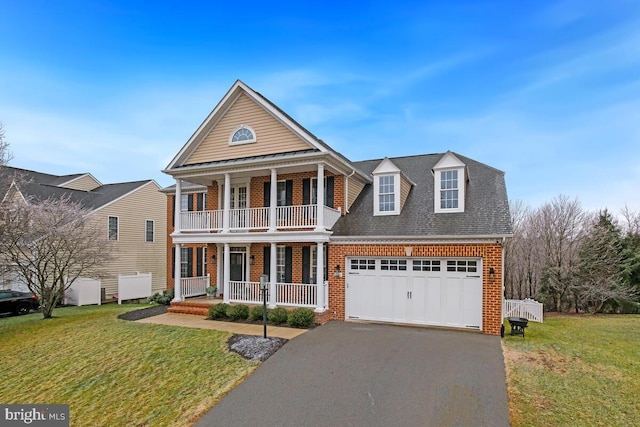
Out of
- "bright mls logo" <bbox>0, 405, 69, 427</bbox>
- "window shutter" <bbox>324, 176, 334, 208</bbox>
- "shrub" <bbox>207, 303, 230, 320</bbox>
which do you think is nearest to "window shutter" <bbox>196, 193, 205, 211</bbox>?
"shrub" <bbox>207, 303, 230, 320</bbox>

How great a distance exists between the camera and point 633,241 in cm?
2072

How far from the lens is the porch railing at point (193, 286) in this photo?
16.3 metres

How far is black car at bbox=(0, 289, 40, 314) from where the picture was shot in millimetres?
17500

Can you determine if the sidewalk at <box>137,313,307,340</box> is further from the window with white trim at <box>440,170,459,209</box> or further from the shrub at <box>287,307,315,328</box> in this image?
the window with white trim at <box>440,170,459,209</box>

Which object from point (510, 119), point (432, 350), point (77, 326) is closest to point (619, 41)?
point (510, 119)

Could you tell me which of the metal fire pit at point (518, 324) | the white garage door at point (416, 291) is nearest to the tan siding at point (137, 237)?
the white garage door at point (416, 291)

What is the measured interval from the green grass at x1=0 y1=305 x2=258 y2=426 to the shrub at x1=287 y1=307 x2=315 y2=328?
85.3 inches

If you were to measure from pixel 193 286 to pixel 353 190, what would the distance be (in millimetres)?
8766

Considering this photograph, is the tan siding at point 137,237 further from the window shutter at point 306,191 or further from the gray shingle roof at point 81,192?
the window shutter at point 306,191

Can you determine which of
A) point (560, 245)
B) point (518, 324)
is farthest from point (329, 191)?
point (560, 245)

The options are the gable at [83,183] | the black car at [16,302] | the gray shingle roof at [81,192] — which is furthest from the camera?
the gable at [83,183]

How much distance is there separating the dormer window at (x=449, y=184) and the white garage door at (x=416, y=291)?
7.36 ft

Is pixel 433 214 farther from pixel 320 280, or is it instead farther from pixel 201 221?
pixel 201 221

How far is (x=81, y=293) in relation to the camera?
65.6 feet
